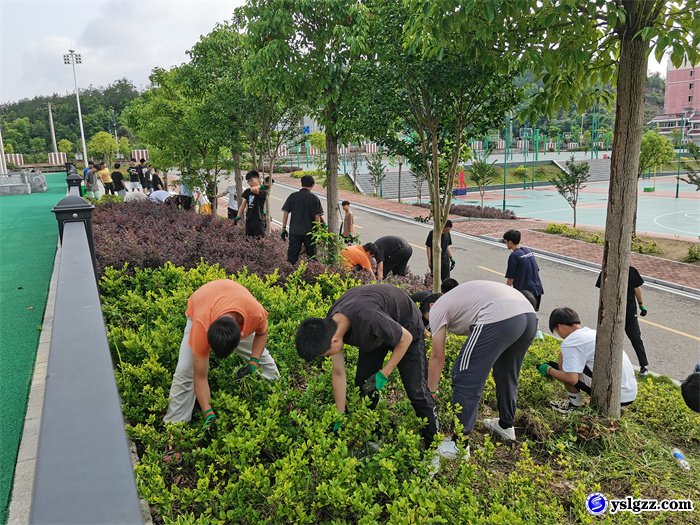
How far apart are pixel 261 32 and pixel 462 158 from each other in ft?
12.4

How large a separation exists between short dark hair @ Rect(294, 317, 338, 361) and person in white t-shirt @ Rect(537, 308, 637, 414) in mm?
2482

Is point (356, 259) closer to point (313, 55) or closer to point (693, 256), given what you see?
point (313, 55)

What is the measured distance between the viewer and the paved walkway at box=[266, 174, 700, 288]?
1309 cm

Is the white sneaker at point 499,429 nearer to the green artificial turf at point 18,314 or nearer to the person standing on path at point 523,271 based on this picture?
the green artificial turf at point 18,314

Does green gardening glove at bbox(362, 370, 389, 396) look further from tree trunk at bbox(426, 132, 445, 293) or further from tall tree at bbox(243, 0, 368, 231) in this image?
tall tree at bbox(243, 0, 368, 231)

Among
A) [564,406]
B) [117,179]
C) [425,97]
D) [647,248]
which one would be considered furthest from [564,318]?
[117,179]

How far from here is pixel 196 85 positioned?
547 inches

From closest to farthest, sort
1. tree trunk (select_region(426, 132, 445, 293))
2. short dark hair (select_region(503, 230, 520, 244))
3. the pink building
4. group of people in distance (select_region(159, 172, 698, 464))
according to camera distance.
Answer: group of people in distance (select_region(159, 172, 698, 464)), short dark hair (select_region(503, 230, 520, 244)), tree trunk (select_region(426, 132, 445, 293)), the pink building

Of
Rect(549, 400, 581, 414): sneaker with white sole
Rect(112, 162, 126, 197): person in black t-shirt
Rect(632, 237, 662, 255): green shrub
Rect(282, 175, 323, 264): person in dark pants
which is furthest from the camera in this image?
Rect(112, 162, 126, 197): person in black t-shirt

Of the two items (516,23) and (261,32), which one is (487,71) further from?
(261,32)

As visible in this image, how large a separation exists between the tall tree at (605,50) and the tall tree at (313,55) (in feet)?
11.6

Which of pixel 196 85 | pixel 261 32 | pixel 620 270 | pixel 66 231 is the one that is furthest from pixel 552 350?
pixel 196 85

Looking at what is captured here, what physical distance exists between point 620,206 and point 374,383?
7.95 feet

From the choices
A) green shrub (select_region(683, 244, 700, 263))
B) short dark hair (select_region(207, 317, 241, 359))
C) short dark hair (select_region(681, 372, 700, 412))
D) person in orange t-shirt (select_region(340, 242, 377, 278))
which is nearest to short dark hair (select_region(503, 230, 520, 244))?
person in orange t-shirt (select_region(340, 242, 377, 278))
